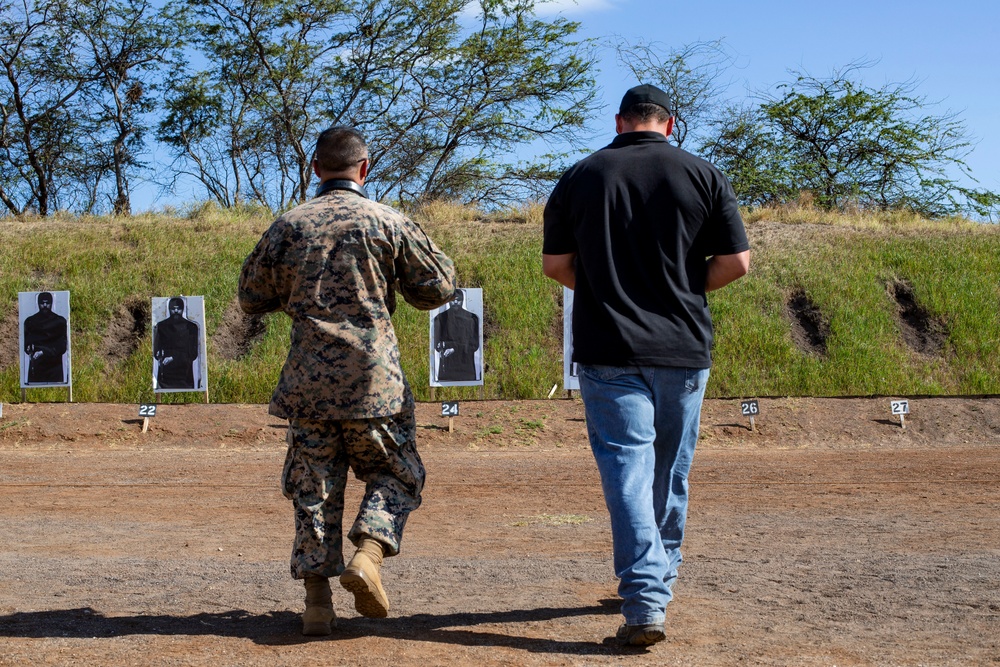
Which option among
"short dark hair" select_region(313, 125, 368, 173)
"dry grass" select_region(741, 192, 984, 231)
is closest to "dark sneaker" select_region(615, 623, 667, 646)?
"short dark hair" select_region(313, 125, 368, 173)

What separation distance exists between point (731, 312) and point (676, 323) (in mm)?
13334

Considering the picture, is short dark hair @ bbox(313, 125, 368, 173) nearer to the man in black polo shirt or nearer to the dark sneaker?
the man in black polo shirt

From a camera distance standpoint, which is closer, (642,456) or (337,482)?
(642,456)

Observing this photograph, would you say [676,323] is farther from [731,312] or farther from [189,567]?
[731,312]

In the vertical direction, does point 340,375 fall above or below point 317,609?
above

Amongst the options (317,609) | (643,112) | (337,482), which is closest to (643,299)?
(643,112)

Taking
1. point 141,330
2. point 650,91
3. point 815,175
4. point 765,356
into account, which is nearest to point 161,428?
point 141,330

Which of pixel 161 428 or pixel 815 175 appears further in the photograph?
pixel 815 175

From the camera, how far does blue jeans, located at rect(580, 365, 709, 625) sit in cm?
339

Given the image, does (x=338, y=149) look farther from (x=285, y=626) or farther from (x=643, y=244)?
(x=285, y=626)

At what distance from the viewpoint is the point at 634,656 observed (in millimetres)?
3330

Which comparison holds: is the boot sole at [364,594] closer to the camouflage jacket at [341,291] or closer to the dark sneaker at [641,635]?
the camouflage jacket at [341,291]

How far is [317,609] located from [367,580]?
1.18 feet

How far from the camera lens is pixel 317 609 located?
12.1 feet
